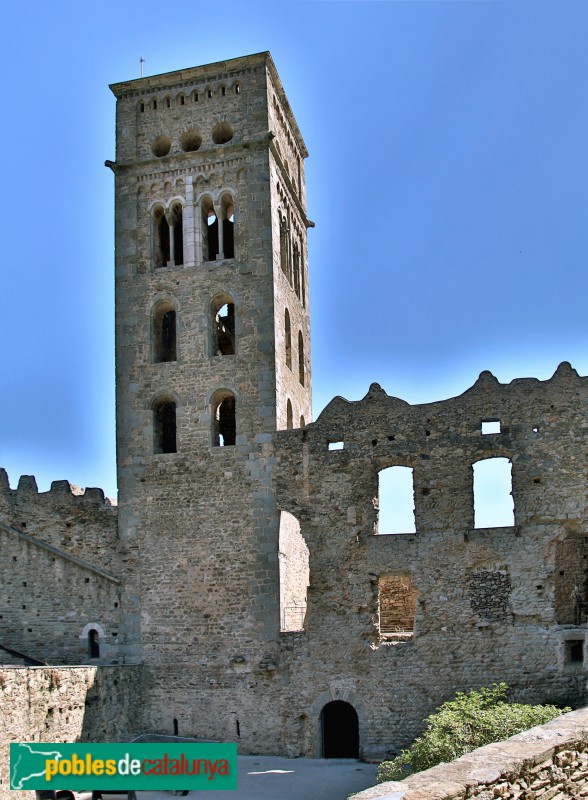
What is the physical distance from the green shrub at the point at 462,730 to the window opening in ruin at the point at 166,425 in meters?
9.57

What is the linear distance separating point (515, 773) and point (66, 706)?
11.9m

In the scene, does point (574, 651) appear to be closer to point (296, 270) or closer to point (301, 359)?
point (301, 359)

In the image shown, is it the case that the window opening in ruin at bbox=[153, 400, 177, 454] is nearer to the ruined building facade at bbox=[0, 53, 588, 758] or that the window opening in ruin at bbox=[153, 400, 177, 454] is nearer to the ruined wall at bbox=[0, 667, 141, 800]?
the ruined building facade at bbox=[0, 53, 588, 758]

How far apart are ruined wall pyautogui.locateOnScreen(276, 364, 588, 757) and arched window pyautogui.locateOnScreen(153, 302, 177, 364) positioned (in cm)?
512

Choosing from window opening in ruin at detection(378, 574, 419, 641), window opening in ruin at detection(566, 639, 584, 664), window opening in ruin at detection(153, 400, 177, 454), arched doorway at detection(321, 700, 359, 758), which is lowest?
arched doorway at detection(321, 700, 359, 758)

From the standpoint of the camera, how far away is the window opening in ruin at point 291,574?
2161 cm

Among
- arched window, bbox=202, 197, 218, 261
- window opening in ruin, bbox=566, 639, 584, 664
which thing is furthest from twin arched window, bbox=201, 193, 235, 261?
window opening in ruin, bbox=566, 639, 584, 664

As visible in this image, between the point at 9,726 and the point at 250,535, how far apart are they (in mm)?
6919

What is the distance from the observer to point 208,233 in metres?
25.8

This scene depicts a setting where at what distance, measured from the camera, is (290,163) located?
27.2 m

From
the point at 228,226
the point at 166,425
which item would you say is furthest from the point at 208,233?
the point at 166,425

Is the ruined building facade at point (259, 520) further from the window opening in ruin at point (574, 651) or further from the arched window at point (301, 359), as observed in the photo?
the arched window at point (301, 359)

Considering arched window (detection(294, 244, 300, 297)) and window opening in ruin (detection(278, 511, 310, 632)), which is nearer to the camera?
window opening in ruin (detection(278, 511, 310, 632))

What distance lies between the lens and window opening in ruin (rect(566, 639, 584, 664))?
19.3 m
